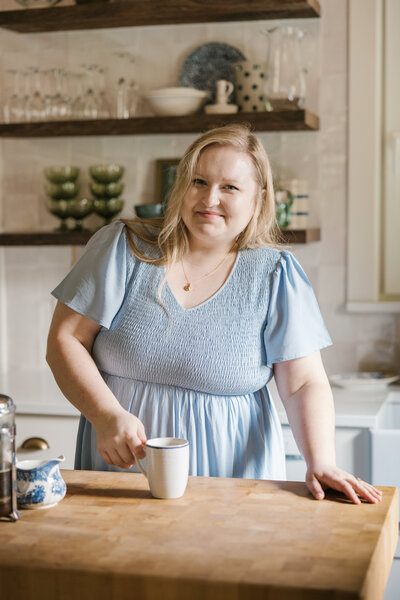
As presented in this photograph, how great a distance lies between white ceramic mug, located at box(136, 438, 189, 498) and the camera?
142 centimetres

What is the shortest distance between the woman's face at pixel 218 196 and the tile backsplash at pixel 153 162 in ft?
4.39

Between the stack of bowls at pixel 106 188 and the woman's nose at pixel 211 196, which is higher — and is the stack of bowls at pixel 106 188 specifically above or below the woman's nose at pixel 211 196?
above

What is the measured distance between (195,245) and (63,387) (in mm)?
437

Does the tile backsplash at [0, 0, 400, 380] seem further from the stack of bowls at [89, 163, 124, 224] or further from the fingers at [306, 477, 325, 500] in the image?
the fingers at [306, 477, 325, 500]

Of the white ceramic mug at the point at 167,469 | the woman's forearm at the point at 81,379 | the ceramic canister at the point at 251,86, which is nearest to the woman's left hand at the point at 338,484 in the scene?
the white ceramic mug at the point at 167,469

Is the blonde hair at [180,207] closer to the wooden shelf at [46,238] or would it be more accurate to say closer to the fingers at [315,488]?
the fingers at [315,488]

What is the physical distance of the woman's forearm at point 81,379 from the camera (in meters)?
1.62

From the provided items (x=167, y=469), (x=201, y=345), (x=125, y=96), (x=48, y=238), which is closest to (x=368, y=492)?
(x=167, y=469)

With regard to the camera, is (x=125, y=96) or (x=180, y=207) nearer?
(x=180, y=207)

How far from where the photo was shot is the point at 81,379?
168 centimetres

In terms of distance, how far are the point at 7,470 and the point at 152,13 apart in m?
2.09

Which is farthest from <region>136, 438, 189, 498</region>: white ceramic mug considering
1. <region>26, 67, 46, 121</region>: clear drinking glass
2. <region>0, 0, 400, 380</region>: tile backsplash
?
<region>26, 67, 46, 121</region>: clear drinking glass

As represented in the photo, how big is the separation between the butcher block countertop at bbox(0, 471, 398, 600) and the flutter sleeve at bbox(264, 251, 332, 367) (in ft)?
1.11

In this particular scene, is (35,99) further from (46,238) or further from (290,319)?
(290,319)
